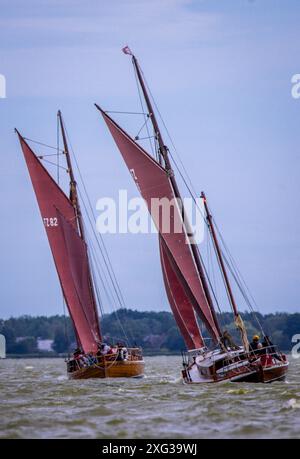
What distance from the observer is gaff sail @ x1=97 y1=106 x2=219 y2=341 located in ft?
160

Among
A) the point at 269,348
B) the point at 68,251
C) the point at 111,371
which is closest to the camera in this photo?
the point at 269,348

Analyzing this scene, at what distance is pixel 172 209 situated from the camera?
50906 mm

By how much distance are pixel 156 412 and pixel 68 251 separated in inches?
1135

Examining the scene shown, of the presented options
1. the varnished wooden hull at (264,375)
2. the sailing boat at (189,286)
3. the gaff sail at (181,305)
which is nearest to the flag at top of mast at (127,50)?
the sailing boat at (189,286)

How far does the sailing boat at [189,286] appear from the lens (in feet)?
150

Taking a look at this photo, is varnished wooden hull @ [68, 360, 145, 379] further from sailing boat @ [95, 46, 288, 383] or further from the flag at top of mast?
the flag at top of mast

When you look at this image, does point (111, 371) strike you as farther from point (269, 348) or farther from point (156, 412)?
point (156, 412)

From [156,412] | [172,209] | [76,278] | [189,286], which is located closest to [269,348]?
[189,286]

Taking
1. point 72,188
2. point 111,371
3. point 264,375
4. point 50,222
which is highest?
point 72,188

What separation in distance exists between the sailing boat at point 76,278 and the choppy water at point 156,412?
12.2m

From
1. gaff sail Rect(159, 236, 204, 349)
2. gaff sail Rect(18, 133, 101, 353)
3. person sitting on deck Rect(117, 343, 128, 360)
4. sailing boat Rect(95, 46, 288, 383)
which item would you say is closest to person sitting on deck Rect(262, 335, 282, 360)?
sailing boat Rect(95, 46, 288, 383)

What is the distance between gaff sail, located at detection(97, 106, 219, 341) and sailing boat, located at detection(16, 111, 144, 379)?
8560 millimetres
